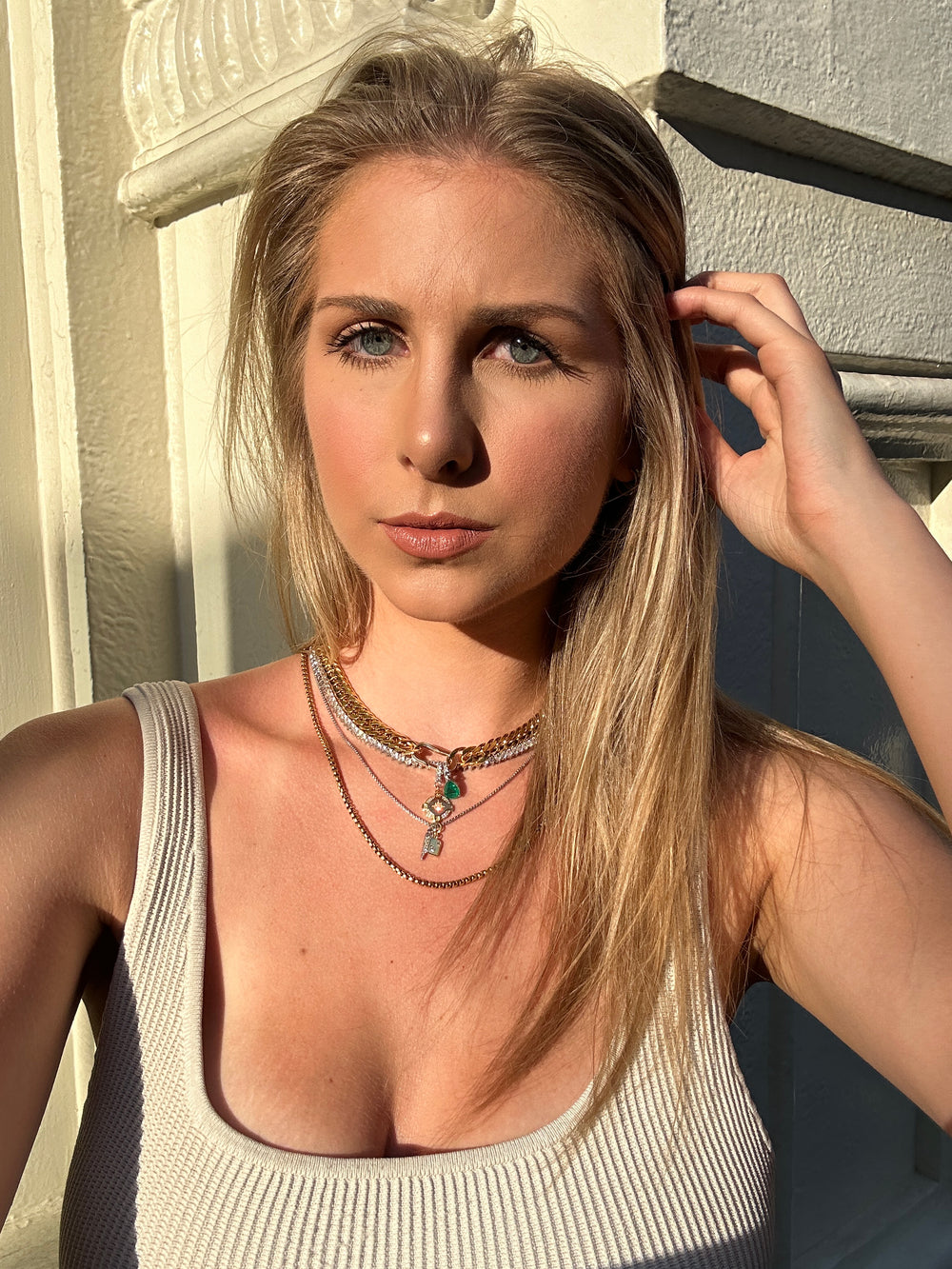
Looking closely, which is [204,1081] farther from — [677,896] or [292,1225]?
[677,896]

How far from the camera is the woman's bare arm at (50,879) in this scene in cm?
117

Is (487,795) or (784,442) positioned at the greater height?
(784,442)

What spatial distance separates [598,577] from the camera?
5.44 feet

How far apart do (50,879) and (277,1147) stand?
1.27 ft

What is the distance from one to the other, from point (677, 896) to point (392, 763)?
44 cm

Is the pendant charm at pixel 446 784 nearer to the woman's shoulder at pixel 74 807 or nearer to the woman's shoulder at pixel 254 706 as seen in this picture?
the woman's shoulder at pixel 254 706

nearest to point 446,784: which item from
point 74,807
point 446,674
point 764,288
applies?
point 446,674

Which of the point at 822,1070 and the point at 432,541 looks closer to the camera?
the point at 432,541

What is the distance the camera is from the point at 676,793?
1.51 metres

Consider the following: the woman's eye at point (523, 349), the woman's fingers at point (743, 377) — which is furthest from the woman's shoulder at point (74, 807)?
the woman's fingers at point (743, 377)

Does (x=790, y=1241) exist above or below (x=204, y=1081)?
below

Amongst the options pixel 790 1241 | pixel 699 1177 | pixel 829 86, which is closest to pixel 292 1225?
pixel 699 1177

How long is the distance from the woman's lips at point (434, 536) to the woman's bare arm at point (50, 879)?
43 cm

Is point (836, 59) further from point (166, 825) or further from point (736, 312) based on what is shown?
point (166, 825)
